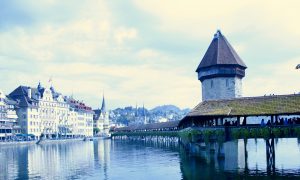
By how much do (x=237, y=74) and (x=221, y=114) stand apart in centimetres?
2352

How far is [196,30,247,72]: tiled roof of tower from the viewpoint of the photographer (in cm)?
5861

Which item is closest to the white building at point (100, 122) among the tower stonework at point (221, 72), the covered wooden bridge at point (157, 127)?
the covered wooden bridge at point (157, 127)

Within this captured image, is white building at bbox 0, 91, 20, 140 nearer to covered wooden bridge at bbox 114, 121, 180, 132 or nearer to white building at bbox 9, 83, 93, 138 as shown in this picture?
white building at bbox 9, 83, 93, 138

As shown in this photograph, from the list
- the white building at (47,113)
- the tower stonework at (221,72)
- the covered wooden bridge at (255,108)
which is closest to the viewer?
the covered wooden bridge at (255,108)

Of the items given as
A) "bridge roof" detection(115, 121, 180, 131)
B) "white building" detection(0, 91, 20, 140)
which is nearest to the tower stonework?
"bridge roof" detection(115, 121, 180, 131)

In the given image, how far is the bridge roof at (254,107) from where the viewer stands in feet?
116

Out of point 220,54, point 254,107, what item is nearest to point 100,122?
point 220,54

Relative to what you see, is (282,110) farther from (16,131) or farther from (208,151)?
(16,131)

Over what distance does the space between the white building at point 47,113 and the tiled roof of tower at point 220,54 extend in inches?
2905

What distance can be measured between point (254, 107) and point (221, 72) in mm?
21426

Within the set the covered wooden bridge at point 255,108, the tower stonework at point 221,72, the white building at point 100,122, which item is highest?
the tower stonework at point 221,72

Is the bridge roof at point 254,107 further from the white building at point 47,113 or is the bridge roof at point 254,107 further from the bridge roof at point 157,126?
the white building at point 47,113

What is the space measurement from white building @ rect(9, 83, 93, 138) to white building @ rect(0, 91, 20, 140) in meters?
3.76

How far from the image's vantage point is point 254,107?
37.2 m
